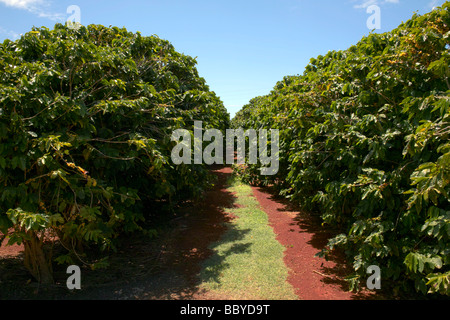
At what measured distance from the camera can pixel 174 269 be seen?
17.4ft

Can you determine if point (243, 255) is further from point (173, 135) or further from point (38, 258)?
point (38, 258)

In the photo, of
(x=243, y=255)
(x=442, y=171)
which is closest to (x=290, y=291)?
(x=243, y=255)

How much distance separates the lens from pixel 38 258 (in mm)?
4523

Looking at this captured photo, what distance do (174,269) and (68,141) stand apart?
9.59ft

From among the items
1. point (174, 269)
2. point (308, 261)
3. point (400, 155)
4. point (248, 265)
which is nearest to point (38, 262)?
point (174, 269)

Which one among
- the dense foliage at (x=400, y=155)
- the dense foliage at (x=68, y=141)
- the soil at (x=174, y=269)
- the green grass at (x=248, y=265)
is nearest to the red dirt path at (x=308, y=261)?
the soil at (x=174, y=269)

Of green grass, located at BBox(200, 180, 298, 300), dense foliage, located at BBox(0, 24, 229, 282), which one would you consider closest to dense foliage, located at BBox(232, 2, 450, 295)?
green grass, located at BBox(200, 180, 298, 300)

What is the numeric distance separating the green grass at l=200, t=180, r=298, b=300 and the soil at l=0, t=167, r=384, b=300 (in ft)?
0.53

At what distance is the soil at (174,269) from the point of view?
14.4 feet

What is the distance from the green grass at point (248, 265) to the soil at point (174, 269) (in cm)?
16

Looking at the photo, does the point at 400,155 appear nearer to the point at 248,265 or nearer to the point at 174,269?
the point at 248,265

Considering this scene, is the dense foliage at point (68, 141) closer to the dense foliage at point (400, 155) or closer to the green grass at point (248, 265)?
the green grass at point (248, 265)

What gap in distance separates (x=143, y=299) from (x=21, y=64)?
382 cm

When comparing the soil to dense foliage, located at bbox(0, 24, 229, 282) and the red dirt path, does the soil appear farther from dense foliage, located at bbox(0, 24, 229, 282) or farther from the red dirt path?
dense foliage, located at bbox(0, 24, 229, 282)
